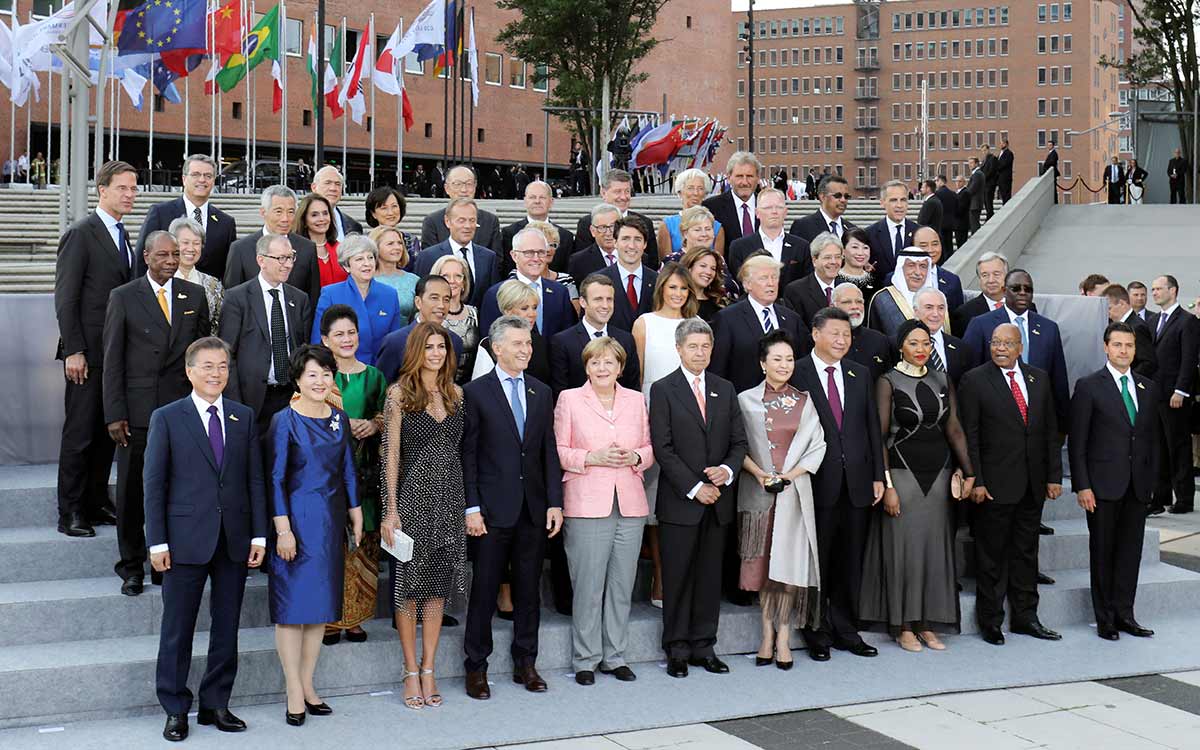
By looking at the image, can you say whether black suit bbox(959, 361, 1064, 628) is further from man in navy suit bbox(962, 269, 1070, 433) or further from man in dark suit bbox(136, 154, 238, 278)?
man in dark suit bbox(136, 154, 238, 278)

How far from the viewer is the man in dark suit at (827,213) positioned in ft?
36.0

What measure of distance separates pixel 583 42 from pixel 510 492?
3774cm

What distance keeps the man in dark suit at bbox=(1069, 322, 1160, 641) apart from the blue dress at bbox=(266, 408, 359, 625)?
4.72m

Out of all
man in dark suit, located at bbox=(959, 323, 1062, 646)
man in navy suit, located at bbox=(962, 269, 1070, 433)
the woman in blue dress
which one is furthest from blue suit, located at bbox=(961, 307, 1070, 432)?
the woman in blue dress

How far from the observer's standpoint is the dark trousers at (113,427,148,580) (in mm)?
7941

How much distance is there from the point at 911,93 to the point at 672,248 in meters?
132

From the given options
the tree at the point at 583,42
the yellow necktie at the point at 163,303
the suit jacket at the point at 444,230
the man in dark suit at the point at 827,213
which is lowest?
the yellow necktie at the point at 163,303

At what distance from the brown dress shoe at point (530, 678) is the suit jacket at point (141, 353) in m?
2.38

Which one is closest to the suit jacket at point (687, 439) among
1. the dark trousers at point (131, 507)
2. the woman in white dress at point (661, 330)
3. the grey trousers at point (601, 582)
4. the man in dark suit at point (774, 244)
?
the grey trousers at point (601, 582)

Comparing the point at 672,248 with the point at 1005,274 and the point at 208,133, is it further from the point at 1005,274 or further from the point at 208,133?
the point at 208,133

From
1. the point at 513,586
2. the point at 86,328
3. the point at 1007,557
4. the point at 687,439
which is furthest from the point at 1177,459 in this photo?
the point at 86,328

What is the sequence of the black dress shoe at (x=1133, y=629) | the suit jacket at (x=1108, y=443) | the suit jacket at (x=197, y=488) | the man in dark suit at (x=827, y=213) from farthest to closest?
the man in dark suit at (x=827, y=213) → the black dress shoe at (x=1133, y=629) → the suit jacket at (x=1108, y=443) → the suit jacket at (x=197, y=488)

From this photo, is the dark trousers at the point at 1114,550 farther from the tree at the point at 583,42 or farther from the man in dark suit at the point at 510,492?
the tree at the point at 583,42

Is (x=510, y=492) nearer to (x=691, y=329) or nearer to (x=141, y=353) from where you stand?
(x=691, y=329)
